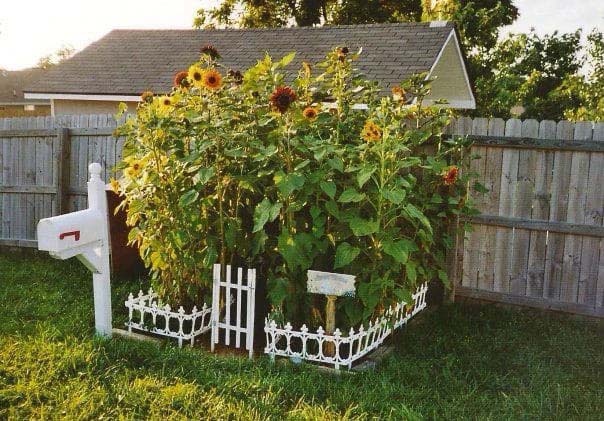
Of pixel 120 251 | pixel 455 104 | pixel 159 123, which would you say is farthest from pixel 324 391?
pixel 455 104

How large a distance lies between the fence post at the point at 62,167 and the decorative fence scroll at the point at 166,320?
10.3ft

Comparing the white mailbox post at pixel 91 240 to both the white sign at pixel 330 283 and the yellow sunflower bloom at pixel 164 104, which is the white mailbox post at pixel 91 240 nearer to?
the yellow sunflower bloom at pixel 164 104

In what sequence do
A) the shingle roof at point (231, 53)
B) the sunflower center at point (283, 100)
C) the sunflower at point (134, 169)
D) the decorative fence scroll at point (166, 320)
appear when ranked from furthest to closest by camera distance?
the shingle roof at point (231, 53) → the decorative fence scroll at point (166, 320) → the sunflower at point (134, 169) → the sunflower center at point (283, 100)

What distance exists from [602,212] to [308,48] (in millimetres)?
9282

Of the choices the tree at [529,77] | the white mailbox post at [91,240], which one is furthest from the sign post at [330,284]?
the tree at [529,77]

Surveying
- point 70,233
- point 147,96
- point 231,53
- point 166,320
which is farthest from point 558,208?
point 231,53

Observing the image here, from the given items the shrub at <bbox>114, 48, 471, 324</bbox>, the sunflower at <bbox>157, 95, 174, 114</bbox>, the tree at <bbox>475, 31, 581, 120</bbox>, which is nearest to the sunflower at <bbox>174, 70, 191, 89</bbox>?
the shrub at <bbox>114, 48, 471, 324</bbox>

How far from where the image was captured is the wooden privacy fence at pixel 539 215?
5.16 metres

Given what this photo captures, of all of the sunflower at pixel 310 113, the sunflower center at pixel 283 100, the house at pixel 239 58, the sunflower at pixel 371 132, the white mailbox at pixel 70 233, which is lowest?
the white mailbox at pixel 70 233

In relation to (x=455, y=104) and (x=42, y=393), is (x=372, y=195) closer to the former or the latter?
(x=42, y=393)

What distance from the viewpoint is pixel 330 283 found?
12.7 feet

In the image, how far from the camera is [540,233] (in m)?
5.34

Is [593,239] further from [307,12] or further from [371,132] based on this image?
[307,12]

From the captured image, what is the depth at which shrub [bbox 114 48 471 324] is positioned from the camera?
3826mm
